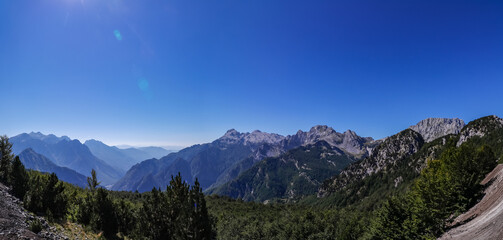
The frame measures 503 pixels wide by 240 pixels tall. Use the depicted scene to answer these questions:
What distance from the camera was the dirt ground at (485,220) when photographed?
24.9 metres

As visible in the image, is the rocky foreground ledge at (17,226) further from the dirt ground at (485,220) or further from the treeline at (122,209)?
the dirt ground at (485,220)

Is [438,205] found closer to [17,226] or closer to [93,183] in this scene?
[17,226]

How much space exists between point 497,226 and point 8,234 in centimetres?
5324

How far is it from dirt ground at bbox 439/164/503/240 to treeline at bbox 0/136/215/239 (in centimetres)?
3339

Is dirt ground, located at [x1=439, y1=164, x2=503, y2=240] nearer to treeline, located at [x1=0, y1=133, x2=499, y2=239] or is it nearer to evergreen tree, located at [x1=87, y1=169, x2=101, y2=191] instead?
treeline, located at [x1=0, y1=133, x2=499, y2=239]

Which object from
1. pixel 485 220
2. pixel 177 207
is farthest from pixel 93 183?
pixel 485 220

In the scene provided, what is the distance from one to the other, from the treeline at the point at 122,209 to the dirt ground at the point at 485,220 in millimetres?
33391

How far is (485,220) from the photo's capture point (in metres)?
28.7

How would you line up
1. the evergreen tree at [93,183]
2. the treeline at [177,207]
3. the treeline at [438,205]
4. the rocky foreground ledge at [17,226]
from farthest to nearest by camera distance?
1. the treeline at [438,205]
2. the evergreen tree at [93,183]
3. the treeline at [177,207]
4. the rocky foreground ledge at [17,226]

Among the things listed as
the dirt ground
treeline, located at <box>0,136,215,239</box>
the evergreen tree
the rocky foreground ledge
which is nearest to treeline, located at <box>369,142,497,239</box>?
the dirt ground

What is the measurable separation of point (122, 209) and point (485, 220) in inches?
2375

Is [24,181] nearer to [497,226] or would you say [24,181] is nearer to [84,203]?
[84,203]

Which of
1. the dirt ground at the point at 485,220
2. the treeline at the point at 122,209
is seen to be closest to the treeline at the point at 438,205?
the dirt ground at the point at 485,220

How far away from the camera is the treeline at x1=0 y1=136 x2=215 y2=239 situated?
24.2 meters
